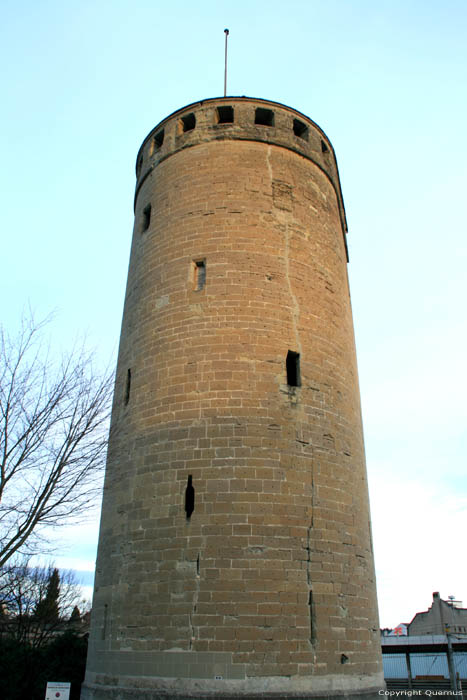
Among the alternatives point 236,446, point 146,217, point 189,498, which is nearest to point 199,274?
point 146,217

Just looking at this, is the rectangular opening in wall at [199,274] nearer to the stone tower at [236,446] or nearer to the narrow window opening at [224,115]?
the stone tower at [236,446]

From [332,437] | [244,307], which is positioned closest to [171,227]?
[244,307]

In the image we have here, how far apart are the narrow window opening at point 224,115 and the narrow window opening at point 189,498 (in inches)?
370

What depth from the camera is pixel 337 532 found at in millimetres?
9852

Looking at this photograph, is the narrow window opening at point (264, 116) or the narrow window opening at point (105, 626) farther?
the narrow window opening at point (264, 116)

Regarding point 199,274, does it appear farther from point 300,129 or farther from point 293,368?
point 300,129

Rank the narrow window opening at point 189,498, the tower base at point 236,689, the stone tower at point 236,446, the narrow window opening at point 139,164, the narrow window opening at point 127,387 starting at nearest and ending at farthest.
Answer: the tower base at point 236,689 → the stone tower at point 236,446 → the narrow window opening at point 189,498 → the narrow window opening at point 127,387 → the narrow window opening at point 139,164

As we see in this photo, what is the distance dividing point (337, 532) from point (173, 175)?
925 centimetres

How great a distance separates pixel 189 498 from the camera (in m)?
9.55

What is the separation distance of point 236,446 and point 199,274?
4.09 m

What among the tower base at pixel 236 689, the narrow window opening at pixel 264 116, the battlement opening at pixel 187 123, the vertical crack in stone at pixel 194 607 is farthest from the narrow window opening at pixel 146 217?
the tower base at pixel 236 689

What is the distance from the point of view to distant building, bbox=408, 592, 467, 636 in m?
36.8

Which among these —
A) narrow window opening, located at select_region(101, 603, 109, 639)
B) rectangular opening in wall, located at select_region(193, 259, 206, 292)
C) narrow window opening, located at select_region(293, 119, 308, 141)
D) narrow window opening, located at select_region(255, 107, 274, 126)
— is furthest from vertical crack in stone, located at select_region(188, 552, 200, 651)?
narrow window opening, located at select_region(293, 119, 308, 141)

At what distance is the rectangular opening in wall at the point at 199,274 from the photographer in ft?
38.2
